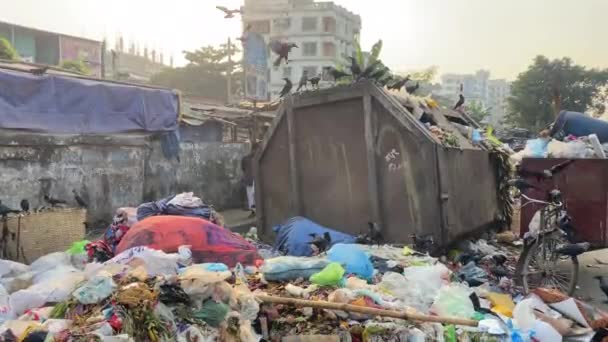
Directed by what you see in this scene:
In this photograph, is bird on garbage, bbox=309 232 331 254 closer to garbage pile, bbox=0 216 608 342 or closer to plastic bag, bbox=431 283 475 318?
garbage pile, bbox=0 216 608 342

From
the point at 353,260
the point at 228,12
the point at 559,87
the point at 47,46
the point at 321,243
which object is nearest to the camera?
the point at 353,260

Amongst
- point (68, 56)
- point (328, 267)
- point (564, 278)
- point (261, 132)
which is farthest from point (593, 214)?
point (68, 56)

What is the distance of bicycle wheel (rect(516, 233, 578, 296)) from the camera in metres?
4.83

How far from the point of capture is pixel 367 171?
5348mm

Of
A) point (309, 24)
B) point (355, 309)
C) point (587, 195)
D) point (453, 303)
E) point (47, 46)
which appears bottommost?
point (453, 303)

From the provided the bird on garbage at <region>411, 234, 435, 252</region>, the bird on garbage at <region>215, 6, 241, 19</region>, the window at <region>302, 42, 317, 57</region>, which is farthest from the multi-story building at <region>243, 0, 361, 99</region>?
the bird on garbage at <region>411, 234, 435, 252</region>

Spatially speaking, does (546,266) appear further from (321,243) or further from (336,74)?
(336,74)

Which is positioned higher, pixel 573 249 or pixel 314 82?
pixel 314 82

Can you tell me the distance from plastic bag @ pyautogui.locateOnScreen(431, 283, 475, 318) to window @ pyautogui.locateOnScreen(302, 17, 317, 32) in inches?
2064

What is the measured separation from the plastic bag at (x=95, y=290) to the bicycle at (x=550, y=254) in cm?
332

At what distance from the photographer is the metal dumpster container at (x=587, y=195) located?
517 centimetres

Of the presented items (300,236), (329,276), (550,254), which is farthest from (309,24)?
(329,276)

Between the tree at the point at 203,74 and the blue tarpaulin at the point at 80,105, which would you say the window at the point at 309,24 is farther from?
the blue tarpaulin at the point at 80,105

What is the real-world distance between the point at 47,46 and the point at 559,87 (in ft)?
81.5
